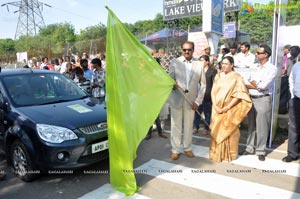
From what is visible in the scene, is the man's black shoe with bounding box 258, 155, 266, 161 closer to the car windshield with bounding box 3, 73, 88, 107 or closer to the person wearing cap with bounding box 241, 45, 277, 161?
the person wearing cap with bounding box 241, 45, 277, 161

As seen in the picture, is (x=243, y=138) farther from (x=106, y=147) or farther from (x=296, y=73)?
(x=106, y=147)

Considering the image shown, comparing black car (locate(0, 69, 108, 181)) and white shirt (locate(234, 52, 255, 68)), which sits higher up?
white shirt (locate(234, 52, 255, 68))

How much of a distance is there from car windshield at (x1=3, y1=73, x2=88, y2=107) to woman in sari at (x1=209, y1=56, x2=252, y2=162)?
242 cm

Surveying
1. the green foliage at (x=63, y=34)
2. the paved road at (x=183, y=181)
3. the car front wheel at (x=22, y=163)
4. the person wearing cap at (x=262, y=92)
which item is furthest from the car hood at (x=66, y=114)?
the green foliage at (x=63, y=34)

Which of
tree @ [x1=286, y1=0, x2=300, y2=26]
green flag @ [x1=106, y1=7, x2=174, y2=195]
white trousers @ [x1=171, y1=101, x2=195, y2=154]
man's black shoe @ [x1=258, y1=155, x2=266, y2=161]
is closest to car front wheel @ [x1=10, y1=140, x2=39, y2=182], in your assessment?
green flag @ [x1=106, y1=7, x2=174, y2=195]

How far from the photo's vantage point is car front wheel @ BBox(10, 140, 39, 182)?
4191 millimetres

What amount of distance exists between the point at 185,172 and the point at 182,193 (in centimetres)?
72

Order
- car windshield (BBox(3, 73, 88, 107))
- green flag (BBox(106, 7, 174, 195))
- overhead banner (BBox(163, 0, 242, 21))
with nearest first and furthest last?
1. green flag (BBox(106, 7, 174, 195))
2. car windshield (BBox(3, 73, 88, 107))
3. overhead banner (BBox(163, 0, 242, 21))

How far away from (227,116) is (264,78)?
2.88 ft

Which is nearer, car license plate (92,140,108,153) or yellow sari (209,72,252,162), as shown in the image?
car license plate (92,140,108,153)

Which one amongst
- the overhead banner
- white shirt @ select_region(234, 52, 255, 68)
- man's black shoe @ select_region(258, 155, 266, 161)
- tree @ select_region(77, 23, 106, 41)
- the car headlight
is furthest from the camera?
tree @ select_region(77, 23, 106, 41)

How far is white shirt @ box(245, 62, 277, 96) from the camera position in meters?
4.86

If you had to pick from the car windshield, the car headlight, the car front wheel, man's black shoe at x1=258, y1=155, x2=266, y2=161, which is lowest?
man's black shoe at x1=258, y1=155, x2=266, y2=161

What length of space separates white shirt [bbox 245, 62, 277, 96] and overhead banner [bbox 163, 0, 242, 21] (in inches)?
504
